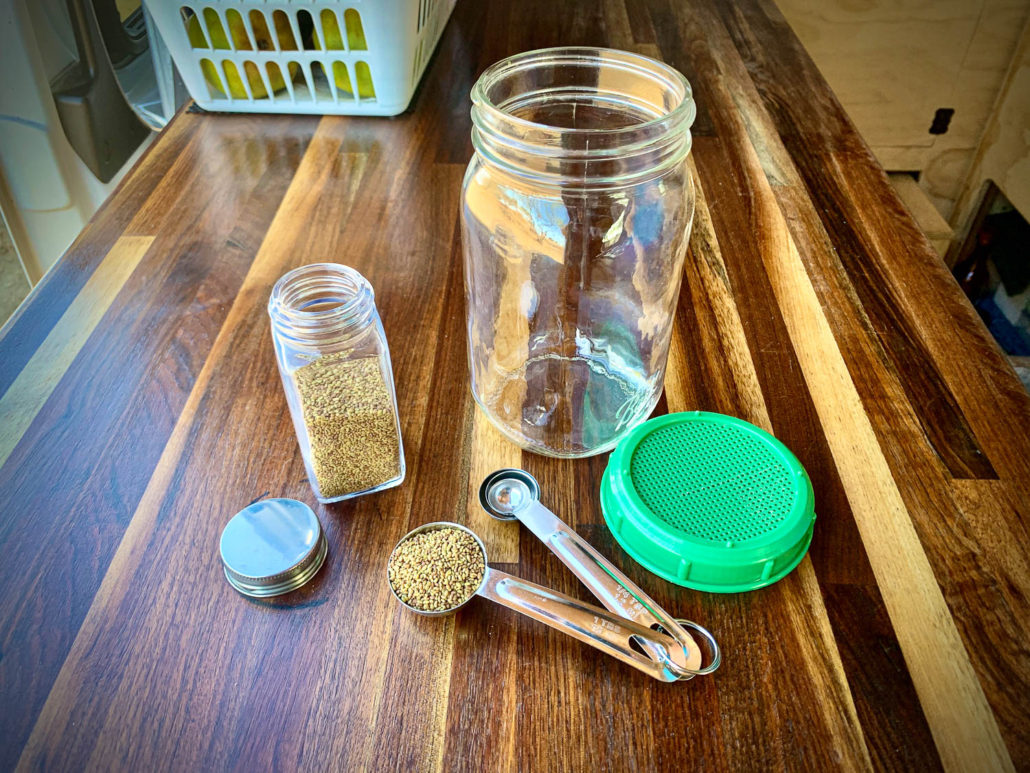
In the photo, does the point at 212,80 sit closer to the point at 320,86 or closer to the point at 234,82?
the point at 234,82

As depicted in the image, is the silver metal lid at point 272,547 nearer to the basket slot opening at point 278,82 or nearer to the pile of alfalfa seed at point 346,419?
the pile of alfalfa seed at point 346,419

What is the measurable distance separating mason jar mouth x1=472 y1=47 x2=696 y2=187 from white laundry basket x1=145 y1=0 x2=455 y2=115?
0.39 m

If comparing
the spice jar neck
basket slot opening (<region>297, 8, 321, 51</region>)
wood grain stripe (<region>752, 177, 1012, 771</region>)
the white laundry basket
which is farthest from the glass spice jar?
basket slot opening (<region>297, 8, 321, 51</region>)

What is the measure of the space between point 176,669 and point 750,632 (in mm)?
410

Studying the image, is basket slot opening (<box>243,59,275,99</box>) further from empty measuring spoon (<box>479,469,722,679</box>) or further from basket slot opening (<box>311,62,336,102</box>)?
empty measuring spoon (<box>479,469,722,679</box>)

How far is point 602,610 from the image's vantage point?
536mm

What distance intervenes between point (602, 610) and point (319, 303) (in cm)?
34

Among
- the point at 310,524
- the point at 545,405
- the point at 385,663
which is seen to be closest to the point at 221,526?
the point at 310,524

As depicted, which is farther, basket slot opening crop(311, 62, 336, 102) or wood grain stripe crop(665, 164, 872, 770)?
basket slot opening crop(311, 62, 336, 102)

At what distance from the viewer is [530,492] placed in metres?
0.65

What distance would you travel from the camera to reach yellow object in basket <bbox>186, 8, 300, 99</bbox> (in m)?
1.07

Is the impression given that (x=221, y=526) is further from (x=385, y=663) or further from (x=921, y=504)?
(x=921, y=504)

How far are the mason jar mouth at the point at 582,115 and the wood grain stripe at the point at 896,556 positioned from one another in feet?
0.92

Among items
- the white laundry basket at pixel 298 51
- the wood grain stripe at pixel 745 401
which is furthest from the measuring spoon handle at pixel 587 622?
the white laundry basket at pixel 298 51
